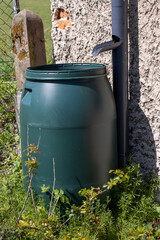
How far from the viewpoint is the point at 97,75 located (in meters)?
2.04

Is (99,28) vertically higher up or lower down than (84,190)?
higher up

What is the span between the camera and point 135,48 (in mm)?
2359

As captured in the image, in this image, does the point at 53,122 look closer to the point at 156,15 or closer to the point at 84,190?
the point at 84,190

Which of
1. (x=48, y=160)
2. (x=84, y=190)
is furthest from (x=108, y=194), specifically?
(x=48, y=160)

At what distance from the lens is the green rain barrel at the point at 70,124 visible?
1.97 meters

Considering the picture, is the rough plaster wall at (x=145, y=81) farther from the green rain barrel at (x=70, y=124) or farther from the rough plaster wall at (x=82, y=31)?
the green rain barrel at (x=70, y=124)

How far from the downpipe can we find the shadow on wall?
9 cm

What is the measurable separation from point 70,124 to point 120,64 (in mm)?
613

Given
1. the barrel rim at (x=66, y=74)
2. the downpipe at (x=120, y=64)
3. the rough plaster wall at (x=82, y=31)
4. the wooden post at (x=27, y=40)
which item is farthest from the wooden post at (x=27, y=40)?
the downpipe at (x=120, y=64)

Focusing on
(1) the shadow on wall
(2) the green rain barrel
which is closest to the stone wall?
(1) the shadow on wall

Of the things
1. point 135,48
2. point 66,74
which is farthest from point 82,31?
point 66,74

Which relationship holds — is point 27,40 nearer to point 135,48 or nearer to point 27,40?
point 27,40

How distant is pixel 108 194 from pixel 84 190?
0.38 m

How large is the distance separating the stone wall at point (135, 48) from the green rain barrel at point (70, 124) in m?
0.37
